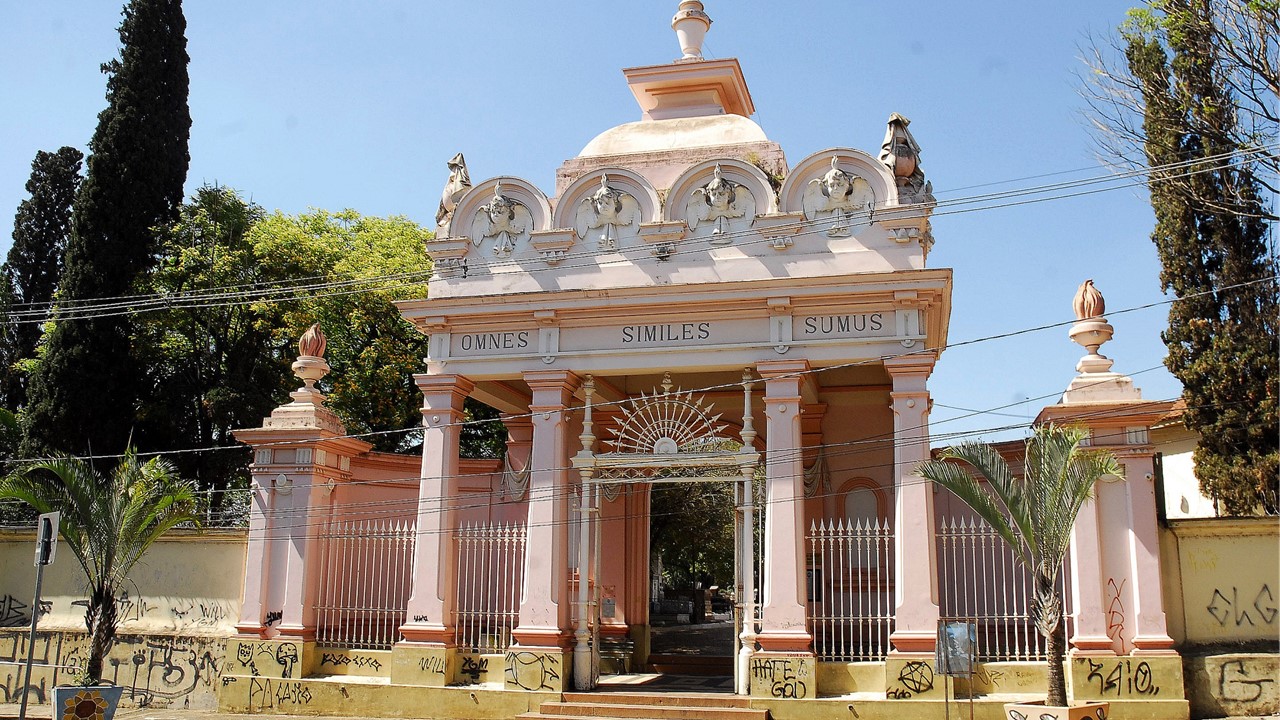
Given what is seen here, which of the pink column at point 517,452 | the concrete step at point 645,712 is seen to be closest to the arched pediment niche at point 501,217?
the pink column at point 517,452

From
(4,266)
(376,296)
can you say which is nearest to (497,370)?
(376,296)

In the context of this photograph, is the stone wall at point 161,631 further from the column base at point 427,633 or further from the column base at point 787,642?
the column base at point 787,642

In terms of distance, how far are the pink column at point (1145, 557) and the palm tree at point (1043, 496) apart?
1.09 meters

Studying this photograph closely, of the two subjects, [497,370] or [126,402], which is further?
[126,402]

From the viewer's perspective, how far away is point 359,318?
2481 cm

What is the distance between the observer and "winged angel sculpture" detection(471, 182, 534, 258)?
48.6 feet

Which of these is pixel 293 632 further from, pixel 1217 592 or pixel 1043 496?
pixel 1217 592

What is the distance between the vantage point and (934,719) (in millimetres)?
12008

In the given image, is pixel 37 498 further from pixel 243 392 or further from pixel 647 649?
pixel 243 392

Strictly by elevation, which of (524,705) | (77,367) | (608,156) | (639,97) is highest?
(639,97)

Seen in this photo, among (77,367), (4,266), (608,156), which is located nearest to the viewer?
(608,156)

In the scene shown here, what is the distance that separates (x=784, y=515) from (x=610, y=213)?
4581 millimetres

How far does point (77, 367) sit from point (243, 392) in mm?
3434

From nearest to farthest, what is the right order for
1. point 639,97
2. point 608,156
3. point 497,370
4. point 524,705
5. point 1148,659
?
point 1148,659, point 524,705, point 497,370, point 608,156, point 639,97
